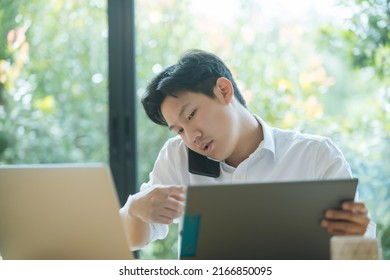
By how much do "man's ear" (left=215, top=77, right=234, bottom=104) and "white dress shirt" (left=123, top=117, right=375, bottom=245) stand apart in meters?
0.15

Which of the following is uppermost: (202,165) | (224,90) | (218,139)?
(224,90)

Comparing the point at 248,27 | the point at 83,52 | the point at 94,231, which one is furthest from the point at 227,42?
the point at 94,231

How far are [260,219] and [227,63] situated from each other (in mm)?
2124

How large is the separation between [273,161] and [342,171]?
25cm

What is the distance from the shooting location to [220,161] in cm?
226

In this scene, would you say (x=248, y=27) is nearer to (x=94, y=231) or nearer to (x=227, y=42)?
(x=227, y=42)

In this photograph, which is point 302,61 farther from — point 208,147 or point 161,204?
point 161,204

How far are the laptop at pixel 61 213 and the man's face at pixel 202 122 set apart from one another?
67 cm

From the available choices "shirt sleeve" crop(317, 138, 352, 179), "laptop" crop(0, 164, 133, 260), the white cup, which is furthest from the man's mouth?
the white cup

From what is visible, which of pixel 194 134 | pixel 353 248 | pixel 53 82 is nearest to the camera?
pixel 353 248

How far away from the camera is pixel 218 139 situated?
6.97 feet

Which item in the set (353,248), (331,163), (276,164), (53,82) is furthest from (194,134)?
(53,82)

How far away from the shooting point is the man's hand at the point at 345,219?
1426 mm
